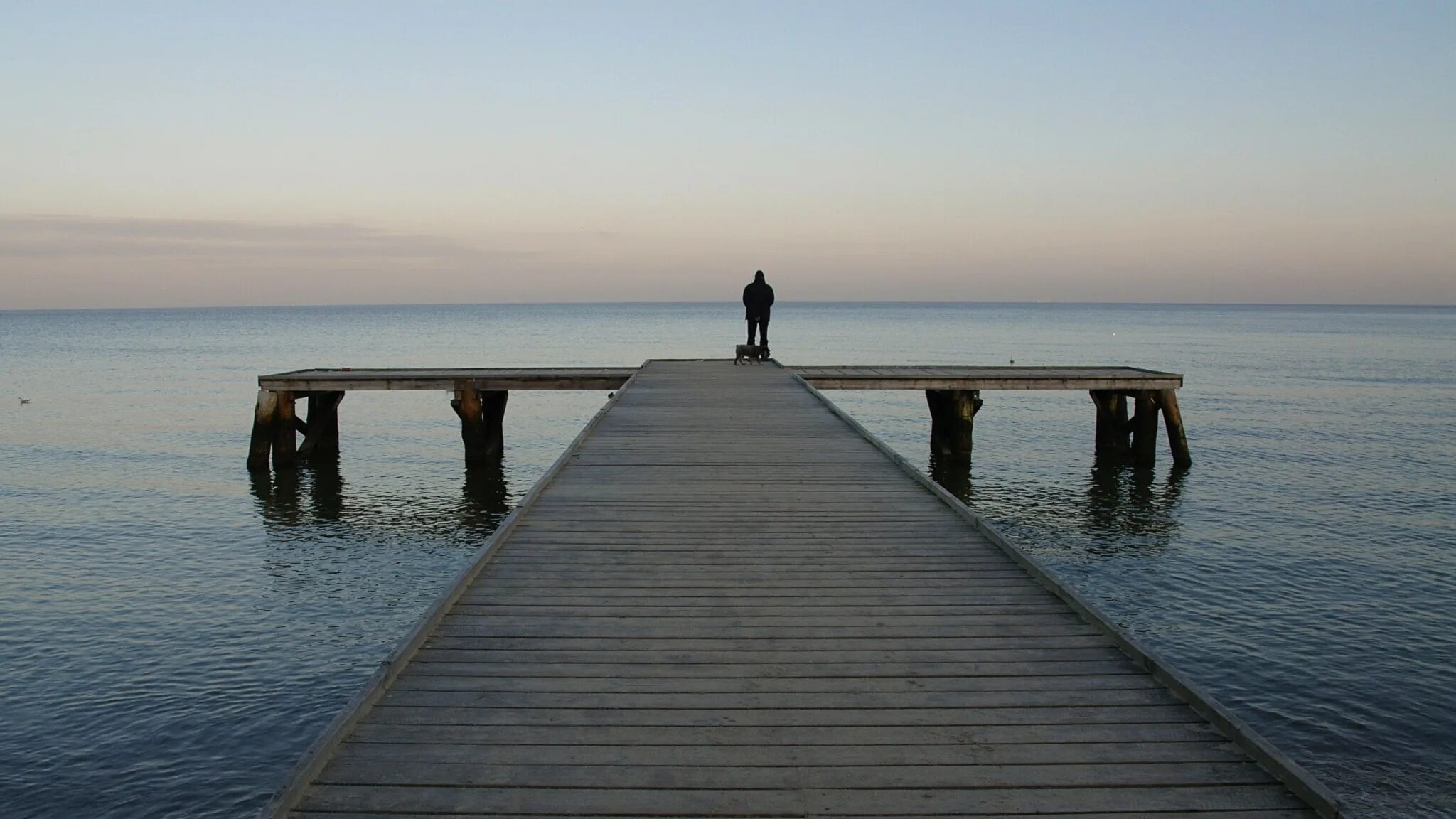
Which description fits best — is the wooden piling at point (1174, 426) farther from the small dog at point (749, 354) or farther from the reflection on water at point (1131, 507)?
the small dog at point (749, 354)

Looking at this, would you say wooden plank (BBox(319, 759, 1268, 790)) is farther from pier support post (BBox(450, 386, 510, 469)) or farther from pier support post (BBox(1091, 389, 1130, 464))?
pier support post (BBox(1091, 389, 1130, 464))

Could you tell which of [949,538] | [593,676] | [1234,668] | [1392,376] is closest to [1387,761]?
[1234,668]

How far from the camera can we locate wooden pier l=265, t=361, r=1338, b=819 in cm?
414

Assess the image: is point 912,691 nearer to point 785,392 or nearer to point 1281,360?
point 785,392

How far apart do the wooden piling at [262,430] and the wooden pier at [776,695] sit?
14.3 metres

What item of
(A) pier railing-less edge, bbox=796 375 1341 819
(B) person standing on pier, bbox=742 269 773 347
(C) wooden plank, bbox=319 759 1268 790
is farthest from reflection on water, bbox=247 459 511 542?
(C) wooden plank, bbox=319 759 1268 790

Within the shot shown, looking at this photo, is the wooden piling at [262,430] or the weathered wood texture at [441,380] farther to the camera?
the wooden piling at [262,430]

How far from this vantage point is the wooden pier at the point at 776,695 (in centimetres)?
414

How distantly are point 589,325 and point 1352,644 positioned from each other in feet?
386

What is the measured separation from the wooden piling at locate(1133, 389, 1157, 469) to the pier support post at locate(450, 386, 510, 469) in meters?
13.1

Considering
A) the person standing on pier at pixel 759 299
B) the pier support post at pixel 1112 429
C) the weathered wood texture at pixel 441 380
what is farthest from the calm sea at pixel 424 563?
the person standing on pier at pixel 759 299

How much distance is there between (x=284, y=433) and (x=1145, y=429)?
17343 millimetres

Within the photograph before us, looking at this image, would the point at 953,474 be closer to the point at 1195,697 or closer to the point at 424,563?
the point at 424,563

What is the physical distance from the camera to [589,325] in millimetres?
125875
